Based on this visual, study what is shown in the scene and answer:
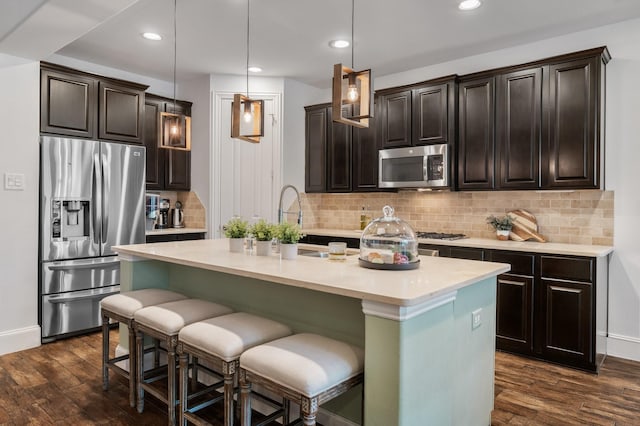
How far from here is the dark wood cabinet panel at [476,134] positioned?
4016 millimetres

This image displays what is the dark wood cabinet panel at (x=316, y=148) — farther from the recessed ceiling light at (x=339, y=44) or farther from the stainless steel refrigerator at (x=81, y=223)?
the stainless steel refrigerator at (x=81, y=223)

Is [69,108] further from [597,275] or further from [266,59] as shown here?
[597,275]

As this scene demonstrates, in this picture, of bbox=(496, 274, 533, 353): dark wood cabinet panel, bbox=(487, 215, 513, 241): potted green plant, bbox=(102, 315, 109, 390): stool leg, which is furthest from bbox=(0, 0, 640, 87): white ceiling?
bbox=(496, 274, 533, 353): dark wood cabinet panel

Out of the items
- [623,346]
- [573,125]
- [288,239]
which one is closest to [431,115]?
[573,125]

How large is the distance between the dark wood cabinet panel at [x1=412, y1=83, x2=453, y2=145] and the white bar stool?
278cm

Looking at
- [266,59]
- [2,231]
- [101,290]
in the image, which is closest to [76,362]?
[101,290]

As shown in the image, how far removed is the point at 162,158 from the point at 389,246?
12.5 ft

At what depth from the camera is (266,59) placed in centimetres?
465

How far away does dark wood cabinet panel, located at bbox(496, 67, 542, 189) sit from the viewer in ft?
12.3

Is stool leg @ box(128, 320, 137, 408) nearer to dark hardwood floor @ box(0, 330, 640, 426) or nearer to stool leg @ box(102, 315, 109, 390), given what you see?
dark hardwood floor @ box(0, 330, 640, 426)

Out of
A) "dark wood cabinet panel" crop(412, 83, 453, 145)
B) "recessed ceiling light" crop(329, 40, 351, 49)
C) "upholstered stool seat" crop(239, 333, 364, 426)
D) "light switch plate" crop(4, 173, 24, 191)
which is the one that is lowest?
"upholstered stool seat" crop(239, 333, 364, 426)

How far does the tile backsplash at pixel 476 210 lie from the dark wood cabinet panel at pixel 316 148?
332mm

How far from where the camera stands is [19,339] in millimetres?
3648

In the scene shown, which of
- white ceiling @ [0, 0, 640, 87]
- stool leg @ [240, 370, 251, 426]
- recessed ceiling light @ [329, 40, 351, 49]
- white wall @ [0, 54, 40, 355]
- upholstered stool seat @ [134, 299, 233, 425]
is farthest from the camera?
recessed ceiling light @ [329, 40, 351, 49]
